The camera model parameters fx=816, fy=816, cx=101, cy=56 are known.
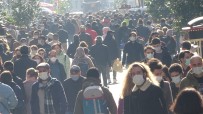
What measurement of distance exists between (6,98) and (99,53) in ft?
33.4

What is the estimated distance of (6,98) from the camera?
41.1ft

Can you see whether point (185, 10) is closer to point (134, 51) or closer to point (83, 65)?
point (134, 51)

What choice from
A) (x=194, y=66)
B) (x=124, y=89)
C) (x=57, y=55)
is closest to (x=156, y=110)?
(x=124, y=89)

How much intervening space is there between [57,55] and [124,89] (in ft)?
29.3

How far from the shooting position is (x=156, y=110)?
10258 millimetres

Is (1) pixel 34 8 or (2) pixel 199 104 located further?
(1) pixel 34 8

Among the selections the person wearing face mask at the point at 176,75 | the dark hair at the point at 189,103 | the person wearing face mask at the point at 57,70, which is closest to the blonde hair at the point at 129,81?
the person wearing face mask at the point at 176,75

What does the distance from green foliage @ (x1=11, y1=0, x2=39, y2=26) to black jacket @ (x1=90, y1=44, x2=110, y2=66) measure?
20.5 metres

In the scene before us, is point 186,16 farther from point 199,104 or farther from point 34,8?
point 34,8

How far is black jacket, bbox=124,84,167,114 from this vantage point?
A: 10.2m

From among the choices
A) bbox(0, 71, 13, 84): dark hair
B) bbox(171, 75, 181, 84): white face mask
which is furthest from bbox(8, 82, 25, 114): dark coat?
bbox(171, 75, 181, 84): white face mask

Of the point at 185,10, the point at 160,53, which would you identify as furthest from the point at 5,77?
the point at 185,10

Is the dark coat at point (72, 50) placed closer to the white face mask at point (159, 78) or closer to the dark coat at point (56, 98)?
the dark coat at point (56, 98)

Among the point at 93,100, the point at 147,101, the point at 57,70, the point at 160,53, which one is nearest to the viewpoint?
the point at 147,101
